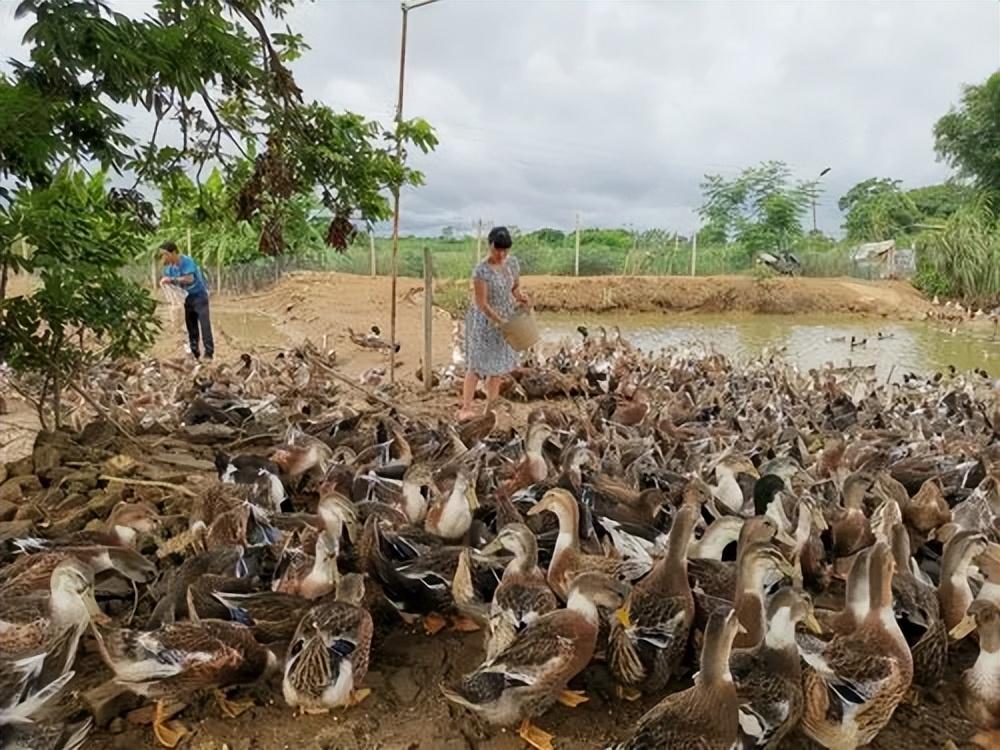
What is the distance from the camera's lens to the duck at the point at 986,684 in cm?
304

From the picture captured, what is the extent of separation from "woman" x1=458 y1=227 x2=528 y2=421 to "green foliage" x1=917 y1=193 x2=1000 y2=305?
22.0 meters

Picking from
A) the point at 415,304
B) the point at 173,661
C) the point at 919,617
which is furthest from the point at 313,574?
the point at 415,304

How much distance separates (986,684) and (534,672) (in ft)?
5.83

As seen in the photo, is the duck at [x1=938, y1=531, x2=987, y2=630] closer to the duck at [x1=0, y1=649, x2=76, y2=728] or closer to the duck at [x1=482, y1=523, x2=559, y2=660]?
the duck at [x1=482, y1=523, x2=559, y2=660]

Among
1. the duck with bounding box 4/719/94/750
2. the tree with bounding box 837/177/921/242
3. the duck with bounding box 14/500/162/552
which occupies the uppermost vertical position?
the tree with bounding box 837/177/921/242

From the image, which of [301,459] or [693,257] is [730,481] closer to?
[301,459]

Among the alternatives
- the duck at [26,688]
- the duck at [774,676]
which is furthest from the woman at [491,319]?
the duck at [26,688]

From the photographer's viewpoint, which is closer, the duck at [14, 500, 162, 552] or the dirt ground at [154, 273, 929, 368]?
the duck at [14, 500, 162, 552]

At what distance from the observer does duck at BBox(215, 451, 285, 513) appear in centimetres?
505

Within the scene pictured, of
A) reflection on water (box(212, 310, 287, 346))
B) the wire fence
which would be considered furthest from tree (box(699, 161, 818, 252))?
reflection on water (box(212, 310, 287, 346))

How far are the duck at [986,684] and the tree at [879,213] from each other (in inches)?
1402

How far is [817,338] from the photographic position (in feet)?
65.3

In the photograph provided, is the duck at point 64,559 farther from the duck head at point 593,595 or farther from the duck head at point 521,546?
the duck head at point 593,595

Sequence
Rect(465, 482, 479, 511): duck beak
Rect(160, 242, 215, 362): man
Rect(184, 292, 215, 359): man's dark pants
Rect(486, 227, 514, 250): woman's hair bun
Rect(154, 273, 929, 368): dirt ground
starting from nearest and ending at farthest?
Rect(465, 482, 479, 511): duck beak, Rect(486, 227, 514, 250): woman's hair bun, Rect(160, 242, 215, 362): man, Rect(184, 292, 215, 359): man's dark pants, Rect(154, 273, 929, 368): dirt ground
